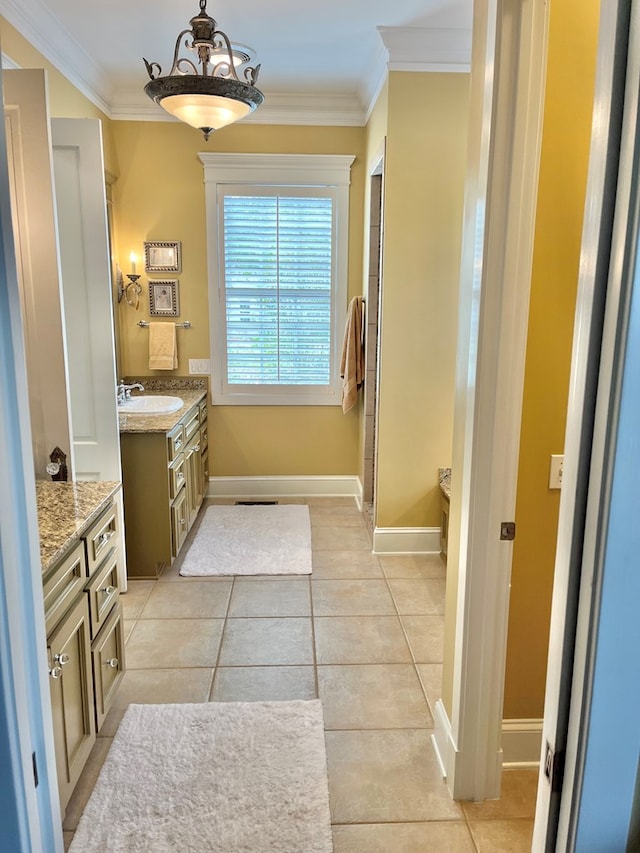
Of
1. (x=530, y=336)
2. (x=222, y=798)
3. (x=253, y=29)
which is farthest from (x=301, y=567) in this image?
(x=253, y=29)

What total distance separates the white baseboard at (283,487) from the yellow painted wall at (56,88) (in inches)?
101

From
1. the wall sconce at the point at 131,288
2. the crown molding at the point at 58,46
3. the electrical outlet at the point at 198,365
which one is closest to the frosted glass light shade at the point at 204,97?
the crown molding at the point at 58,46

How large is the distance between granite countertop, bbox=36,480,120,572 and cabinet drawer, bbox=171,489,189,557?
121cm

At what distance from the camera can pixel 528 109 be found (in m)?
1.58

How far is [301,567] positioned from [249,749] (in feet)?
5.25

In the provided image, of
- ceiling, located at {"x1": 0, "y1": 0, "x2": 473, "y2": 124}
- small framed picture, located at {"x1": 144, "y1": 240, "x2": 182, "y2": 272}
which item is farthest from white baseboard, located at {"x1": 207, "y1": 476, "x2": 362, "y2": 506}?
ceiling, located at {"x1": 0, "y1": 0, "x2": 473, "y2": 124}

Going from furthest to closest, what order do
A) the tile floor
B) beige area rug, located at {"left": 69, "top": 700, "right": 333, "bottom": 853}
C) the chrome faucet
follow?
the chrome faucet < the tile floor < beige area rug, located at {"left": 69, "top": 700, "right": 333, "bottom": 853}

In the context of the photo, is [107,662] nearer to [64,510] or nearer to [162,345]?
[64,510]

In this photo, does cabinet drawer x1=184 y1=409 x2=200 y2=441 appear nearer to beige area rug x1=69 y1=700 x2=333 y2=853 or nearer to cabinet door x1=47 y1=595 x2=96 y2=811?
beige area rug x1=69 y1=700 x2=333 y2=853

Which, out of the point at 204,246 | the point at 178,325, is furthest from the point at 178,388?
the point at 204,246

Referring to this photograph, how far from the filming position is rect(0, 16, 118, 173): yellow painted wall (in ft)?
9.37

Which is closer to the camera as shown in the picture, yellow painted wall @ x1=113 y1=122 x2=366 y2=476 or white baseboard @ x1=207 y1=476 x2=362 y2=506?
yellow painted wall @ x1=113 y1=122 x2=366 y2=476

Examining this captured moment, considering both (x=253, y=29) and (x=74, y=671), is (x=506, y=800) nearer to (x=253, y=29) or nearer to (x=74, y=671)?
(x=74, y=671)

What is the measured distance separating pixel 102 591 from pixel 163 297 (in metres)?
3.03
